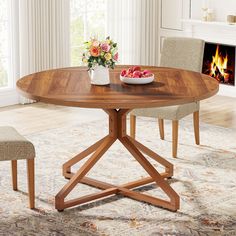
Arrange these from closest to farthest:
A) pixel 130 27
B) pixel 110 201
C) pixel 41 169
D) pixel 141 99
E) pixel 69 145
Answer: pixel 141 99 < pixel 110 201 < pixel 41 169 < pixel 69 145 < pixel 130 27

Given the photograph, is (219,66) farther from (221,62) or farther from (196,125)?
(196,125)

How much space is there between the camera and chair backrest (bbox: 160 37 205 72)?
18.9 ft

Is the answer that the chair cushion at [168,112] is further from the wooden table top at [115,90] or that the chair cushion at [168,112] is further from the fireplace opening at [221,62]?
the fireplace opening at [221,62]

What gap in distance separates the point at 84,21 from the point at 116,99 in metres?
3.87

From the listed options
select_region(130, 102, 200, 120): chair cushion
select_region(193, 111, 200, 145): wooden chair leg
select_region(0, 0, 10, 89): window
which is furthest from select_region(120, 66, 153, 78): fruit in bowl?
select_region(0, 0, 10, 89): window

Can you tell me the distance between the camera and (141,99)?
4.16 metres

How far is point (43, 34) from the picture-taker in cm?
734

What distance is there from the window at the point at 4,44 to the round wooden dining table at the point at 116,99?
92.8 inches

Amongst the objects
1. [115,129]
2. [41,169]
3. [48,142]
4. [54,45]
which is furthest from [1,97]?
[115,129]

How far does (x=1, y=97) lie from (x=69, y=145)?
168 cm

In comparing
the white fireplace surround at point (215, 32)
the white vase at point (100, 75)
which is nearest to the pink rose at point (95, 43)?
the white vase at point (100, 75)

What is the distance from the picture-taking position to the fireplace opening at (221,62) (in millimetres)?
7781

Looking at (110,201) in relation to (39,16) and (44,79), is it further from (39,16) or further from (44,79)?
(39,16)

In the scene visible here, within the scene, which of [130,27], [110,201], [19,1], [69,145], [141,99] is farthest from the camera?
[130,27]
